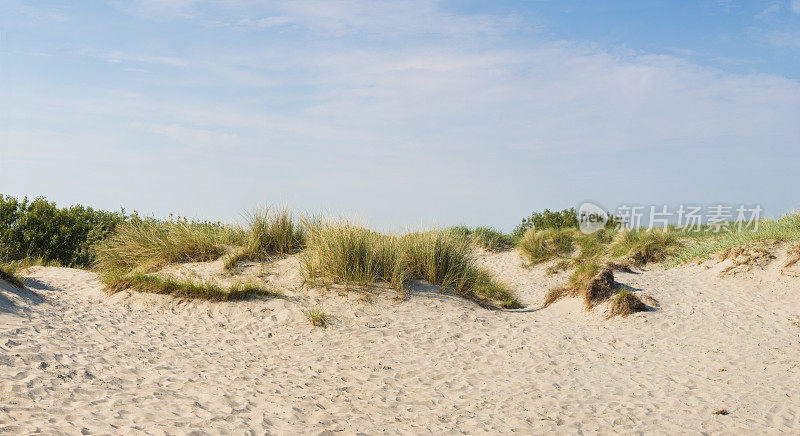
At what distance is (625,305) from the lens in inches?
384

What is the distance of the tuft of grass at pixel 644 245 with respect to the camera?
1492 cm

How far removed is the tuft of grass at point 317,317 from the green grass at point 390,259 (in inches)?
40.1

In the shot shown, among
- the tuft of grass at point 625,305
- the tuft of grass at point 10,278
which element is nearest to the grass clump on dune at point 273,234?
the tuft of grass at point 10,278

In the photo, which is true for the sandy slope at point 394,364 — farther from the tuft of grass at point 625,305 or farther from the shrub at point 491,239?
the shrub at point 491,239

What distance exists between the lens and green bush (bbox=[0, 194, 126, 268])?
46.5 ft

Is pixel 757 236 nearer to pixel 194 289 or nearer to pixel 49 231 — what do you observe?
pixel 194 289

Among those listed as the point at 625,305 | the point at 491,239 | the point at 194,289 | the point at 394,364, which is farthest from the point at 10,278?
the point at 491,239

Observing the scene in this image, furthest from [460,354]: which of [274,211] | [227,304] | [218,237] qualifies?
[218,237]

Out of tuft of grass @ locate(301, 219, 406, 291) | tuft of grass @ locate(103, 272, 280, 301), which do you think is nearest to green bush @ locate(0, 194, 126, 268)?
tuft of grass @ locate(103, 272, 280, 301)

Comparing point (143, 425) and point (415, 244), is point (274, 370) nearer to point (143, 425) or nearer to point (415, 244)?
point (143, 425)

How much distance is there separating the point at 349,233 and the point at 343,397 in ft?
13.4

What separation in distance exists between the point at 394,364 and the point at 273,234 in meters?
4.93

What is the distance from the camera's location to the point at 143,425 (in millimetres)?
4434

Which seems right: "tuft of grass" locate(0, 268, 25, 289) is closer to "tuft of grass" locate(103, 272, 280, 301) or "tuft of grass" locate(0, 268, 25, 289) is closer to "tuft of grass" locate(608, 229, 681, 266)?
"tuft of grass" locate(103, 272, 280, 301)
